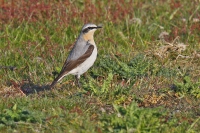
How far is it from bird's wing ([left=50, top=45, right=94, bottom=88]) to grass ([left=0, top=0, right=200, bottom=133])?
0.66 feet

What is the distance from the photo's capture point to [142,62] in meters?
9.29

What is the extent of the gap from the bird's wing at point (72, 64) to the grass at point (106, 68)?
0.20 metres

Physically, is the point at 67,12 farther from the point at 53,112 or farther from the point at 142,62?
the point at 53,112

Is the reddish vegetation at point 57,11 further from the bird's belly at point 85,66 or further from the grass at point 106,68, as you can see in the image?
the bird's belly at point 85,66

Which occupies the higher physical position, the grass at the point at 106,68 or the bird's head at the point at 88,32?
the bird's head at the point at 88,32

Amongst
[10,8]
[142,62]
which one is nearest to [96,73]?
[142,62]

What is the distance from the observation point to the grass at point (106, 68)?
260 inches

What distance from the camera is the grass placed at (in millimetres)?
6613

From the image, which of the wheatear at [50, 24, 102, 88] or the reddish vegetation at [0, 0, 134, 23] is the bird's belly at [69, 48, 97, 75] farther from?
the reddish vegetation at [0, 0, 134, 23]

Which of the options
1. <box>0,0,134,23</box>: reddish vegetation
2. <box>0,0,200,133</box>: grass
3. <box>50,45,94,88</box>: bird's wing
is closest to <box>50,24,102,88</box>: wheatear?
<box>50,45,94,88</box>: bird's wing

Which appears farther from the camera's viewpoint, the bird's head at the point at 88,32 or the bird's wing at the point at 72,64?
the bird's head at the point at 88,32

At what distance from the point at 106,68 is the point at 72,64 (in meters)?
0.57

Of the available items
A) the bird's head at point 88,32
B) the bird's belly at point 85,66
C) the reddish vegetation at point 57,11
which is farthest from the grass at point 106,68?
the bird's head at point 88,32

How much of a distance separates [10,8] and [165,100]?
541 cm
